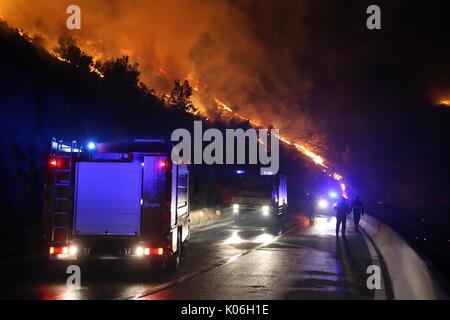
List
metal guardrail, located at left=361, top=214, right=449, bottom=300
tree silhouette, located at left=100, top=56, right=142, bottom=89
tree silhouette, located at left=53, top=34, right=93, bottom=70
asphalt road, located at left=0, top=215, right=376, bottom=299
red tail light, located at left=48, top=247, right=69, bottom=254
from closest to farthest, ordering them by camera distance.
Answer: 1. metal guardrail, located at left=361, top=214, right=449, bottom=300
2. asphalt road, located at left=0, top=215, right=376, bottom=299
3. red tail light, located at left=48, top=247, right=69, bottom=254
4. tree silhouette, located at left=53, top=34, right=93, bottom=70
5. tree silhouette, located at left=100, top=56, right=142, bottom=89

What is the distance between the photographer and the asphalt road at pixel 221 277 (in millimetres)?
9102

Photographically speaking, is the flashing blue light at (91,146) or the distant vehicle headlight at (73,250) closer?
the distant vehicle headlight at (73,250)

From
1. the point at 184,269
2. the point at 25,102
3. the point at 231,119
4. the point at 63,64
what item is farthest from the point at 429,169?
the point at 184,269

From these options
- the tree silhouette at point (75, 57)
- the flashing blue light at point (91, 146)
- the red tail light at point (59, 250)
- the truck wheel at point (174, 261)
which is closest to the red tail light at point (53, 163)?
the flashing blue light at point (91, 146)

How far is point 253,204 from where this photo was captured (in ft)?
96.2

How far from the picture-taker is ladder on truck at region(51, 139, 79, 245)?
10.9 metres

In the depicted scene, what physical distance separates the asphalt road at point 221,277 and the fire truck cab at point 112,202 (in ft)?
2.28

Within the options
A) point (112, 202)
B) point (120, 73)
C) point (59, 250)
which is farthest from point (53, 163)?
point (120, 73)

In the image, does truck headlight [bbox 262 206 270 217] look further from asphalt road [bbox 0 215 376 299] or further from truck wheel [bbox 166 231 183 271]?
truck wheel [bbox 166 231 183 271]

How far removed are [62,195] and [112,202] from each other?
106cm

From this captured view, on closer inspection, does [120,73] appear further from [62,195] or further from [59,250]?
[59,250]

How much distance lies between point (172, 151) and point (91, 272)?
3.33 meters

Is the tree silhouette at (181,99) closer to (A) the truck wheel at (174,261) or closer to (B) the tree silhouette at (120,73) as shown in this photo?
(B) the tree silhouette at (120,73)

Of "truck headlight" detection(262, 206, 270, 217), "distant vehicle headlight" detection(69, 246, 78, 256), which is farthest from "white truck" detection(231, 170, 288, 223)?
"distant vehicle headlight" detection(69, 246, 78, 256)
